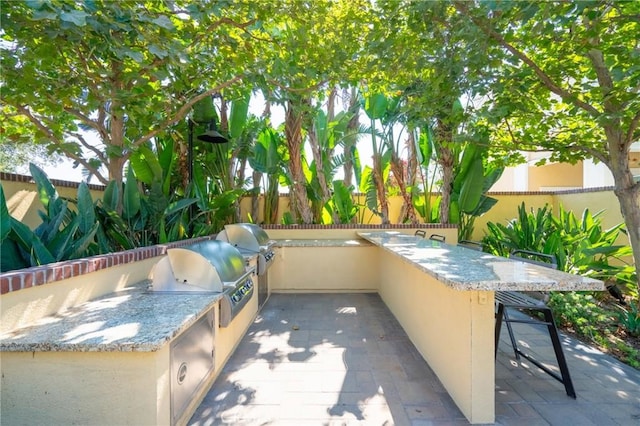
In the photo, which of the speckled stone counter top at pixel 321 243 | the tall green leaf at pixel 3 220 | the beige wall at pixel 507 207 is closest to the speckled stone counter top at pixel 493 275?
the speckled stone counter top at pixel 321 243

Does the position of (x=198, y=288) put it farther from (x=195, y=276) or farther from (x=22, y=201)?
(x=22, y=201)

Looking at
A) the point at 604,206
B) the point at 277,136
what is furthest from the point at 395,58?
the point at 604,206

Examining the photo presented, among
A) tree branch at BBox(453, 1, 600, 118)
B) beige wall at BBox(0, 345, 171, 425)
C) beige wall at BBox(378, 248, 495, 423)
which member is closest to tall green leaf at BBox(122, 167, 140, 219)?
beige wall at BBox(0, 345, 171, 425)

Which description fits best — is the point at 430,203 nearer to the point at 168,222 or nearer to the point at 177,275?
the point at 168,222

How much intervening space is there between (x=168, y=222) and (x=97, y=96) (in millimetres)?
1767

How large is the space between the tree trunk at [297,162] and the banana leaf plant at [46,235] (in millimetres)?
3934

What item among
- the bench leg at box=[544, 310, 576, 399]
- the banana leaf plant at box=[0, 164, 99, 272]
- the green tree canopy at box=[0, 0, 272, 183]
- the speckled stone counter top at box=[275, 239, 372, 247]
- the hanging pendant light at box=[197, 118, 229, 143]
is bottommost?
the bench leg at box=[544, 310, 576, 399]

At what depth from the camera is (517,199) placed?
853cm

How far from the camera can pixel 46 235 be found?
2.54 meters

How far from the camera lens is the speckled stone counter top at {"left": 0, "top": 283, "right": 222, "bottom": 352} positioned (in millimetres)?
1584

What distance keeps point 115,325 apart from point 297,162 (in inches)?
195

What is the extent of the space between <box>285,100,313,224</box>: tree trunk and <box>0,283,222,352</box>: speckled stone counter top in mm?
4174

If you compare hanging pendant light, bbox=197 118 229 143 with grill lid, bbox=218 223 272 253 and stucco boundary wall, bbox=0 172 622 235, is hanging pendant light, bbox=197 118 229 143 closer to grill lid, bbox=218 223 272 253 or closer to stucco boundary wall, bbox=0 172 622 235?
grill lid, bbox=218 223 272 253

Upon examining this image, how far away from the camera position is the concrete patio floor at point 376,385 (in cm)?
232
